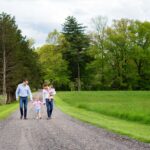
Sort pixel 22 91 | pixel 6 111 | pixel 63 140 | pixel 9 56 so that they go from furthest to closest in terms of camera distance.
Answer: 1. pixel 9 56
2. pixel 6 111
3. pixel 22 91
4. pixel 63 140

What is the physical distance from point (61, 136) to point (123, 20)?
91.7 meters

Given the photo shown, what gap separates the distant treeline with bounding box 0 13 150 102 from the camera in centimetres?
10150

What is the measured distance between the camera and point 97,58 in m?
107

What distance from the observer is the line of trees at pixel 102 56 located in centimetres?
10188

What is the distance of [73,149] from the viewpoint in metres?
12.6

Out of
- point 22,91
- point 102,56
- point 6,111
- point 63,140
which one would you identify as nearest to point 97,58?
point 102,56

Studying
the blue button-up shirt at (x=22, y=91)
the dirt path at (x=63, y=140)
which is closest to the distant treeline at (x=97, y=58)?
the blue button-up shirt at (x=22, y=91)

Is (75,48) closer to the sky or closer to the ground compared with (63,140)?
closer to the sky

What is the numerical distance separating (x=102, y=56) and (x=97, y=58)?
1322 mm

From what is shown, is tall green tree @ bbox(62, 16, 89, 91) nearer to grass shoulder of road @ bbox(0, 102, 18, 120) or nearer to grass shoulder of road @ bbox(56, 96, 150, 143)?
grass shoulder of road @ bbox(0, 102, 18, 120)

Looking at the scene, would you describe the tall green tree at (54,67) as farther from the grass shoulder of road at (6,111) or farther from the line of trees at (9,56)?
the grass shoulder of road at (6,111)

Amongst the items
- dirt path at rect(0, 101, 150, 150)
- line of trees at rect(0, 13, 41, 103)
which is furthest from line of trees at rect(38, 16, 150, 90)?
dirt path at rect(0, 101, 150, 150)

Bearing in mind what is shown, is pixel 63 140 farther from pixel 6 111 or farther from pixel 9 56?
pixel 9 56

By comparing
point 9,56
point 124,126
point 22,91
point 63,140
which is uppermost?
point 9,56
